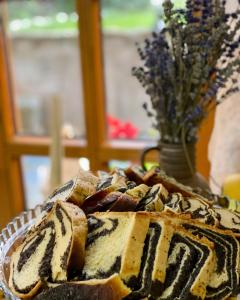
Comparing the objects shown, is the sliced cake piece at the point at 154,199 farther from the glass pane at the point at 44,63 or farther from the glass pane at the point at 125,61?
the glass pane at the point at 44,63

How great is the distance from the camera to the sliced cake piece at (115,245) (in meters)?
0.51

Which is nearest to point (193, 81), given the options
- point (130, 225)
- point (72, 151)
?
point (130, 225)

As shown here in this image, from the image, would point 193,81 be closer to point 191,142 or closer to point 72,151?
point 191,142

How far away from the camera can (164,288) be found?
509mm

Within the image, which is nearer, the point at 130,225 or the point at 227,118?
the point at 130,225

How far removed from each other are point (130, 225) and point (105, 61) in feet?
3.44

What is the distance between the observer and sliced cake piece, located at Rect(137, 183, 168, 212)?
1.93 ft

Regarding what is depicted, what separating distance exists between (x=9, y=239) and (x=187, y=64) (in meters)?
0.42

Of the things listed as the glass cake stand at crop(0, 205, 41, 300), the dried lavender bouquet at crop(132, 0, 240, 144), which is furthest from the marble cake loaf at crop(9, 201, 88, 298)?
the dried lavender bouquet at crop(132, 0, 240, 144)

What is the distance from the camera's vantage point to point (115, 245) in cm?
53

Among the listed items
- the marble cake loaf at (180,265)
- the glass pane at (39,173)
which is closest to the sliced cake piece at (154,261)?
the marble cake loaf at (180,265)

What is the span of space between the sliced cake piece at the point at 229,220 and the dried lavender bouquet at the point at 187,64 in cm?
21

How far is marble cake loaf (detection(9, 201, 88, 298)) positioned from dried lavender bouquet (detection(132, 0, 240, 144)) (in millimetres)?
315

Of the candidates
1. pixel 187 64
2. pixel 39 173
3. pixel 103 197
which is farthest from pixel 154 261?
pixel 39 173
